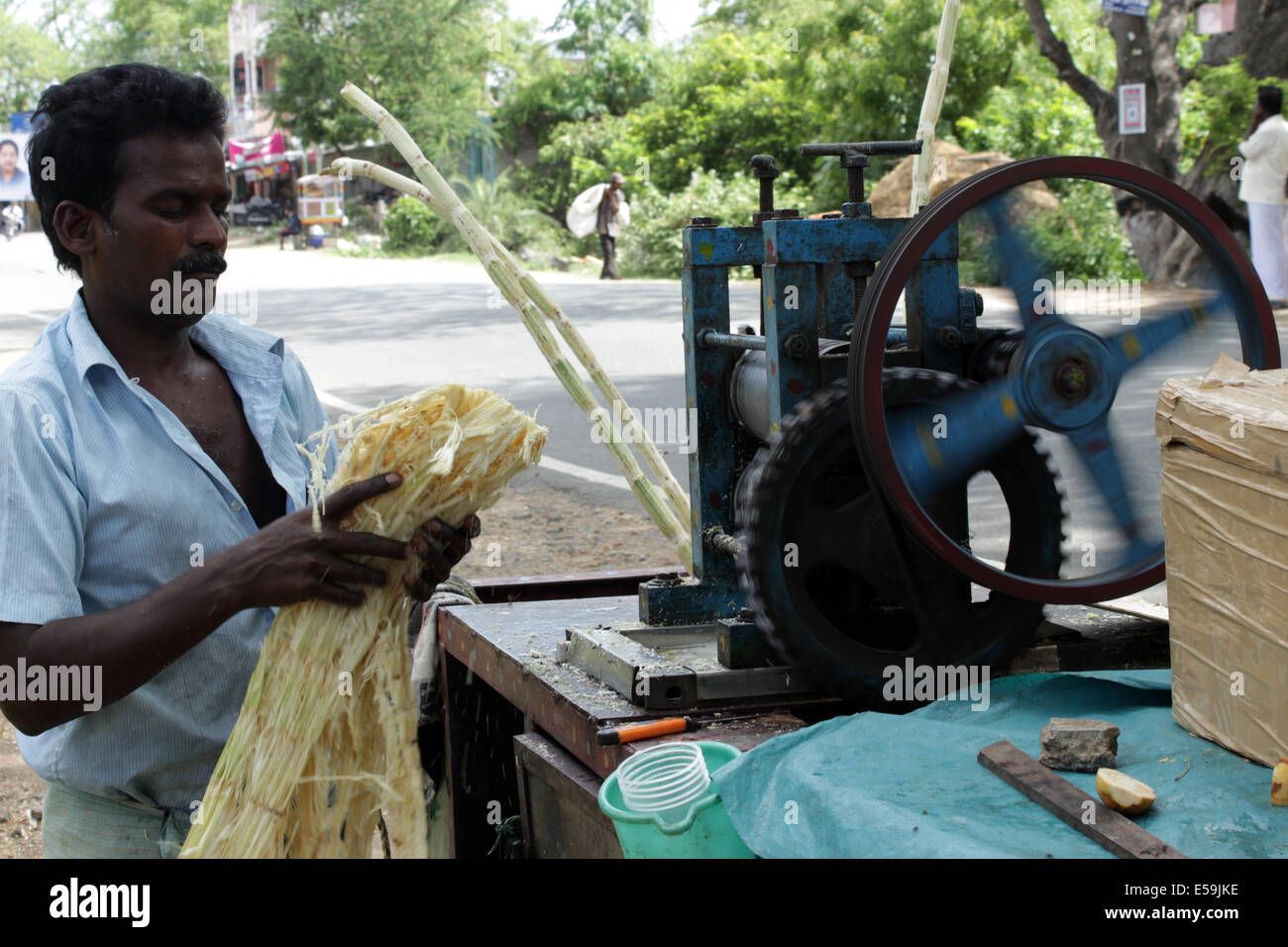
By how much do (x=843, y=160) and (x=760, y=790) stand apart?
1165 millimetres

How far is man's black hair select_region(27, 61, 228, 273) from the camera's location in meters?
1.90

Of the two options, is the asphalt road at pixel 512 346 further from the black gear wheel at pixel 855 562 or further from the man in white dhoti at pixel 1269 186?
the man in white dhoti at pixel 1269 186

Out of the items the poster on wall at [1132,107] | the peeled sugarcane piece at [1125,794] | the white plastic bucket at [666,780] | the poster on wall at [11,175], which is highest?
the poster on wall at [11,175]

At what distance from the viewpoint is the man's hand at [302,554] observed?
5.81ft

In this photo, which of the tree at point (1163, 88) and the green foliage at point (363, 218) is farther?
the green foliage at point (363, 218)

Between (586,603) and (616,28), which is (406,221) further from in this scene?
(586,603)

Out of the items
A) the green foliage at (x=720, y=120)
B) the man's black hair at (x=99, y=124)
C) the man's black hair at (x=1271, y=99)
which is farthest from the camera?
the green foliage at (x=720, y=120)

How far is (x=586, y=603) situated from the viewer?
10.2 ft

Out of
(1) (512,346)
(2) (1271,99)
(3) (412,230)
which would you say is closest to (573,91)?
(3) (412,230)

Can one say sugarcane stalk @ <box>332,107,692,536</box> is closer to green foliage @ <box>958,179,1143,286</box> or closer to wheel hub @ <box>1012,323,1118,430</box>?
wheel hub @ <box>1012,323,1118,430</box>

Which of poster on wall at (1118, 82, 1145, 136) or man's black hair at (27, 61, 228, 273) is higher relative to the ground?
poster on wall at (1118, 82, 1145, 136)

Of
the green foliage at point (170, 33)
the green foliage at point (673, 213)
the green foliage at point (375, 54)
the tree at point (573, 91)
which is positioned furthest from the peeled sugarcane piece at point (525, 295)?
the green foliage at point (170, 33)

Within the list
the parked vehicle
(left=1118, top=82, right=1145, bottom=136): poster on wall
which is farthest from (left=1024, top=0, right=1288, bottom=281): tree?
the parked vehicle

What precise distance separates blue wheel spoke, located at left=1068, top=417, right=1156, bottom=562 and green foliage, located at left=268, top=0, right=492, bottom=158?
33.8 meters
